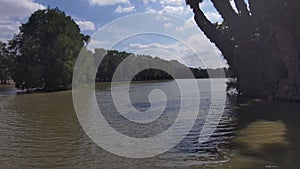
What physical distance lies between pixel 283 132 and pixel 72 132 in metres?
9.27

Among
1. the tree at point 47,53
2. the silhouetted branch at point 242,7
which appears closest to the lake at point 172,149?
the silhouetted branch at point 242,7

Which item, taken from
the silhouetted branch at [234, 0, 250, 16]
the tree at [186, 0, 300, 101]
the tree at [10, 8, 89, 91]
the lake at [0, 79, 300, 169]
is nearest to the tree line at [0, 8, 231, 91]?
the tree at [10, 8, 89, 91]

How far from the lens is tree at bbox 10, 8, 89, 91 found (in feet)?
192

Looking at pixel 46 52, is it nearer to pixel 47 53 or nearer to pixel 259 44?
pixel 47 53

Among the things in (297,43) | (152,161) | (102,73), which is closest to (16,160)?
(152,161)

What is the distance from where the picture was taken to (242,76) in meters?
38.9

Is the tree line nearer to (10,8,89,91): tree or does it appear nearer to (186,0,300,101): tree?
(10,8,89,91): tree

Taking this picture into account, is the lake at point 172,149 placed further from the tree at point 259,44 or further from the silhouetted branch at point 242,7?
the silhouetted branch at point 242,7

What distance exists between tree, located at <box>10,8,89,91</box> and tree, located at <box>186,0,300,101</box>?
Result: 1155 inches

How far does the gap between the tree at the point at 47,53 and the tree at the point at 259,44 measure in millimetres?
29342

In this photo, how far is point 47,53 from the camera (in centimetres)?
5859

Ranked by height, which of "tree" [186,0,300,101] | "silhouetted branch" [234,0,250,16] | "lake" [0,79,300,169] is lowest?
"lake" [0,79,300,169]

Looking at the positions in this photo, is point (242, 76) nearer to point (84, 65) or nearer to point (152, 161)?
point (152, 161)

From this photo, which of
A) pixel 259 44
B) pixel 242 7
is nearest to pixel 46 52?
pixel 242 7
